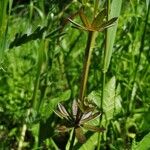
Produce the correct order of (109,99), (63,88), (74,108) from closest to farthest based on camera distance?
1. (74,108)
2. (109,99)
3. (63,88)

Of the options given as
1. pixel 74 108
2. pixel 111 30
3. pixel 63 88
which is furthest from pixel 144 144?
pixel 63 88

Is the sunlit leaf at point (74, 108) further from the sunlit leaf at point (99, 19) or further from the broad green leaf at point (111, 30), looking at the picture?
the sunlit leaf at point (99, 19)

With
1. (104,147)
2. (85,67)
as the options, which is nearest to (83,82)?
(85,67)

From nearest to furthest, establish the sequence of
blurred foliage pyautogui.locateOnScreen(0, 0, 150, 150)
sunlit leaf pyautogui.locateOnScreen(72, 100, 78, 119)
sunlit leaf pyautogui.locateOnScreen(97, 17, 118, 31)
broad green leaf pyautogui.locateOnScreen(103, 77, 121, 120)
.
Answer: sunlit leaf pyautogui.locateOnScreen(97, 17, 118, 31), sunlit leaf pyautogui.locateOnScreen(72, 100, 78, 119), broad green leaf pyautogui.locateOnScreen(103, 77, 121, 120), blurred foliage pyautogui.locateOnScreen(0, 0, 150, 150)

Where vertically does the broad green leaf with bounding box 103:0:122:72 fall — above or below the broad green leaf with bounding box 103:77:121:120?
above

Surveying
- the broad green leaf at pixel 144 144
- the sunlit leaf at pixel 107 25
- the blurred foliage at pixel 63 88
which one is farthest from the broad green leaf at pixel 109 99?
the sunlit leaf at pixel 107 25

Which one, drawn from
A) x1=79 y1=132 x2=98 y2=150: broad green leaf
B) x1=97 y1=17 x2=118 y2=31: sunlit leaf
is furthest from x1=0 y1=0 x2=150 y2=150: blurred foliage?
x1=97 y1=17 x2=118 y2=31: sunlit leaf

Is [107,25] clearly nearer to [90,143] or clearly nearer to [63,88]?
[90,143]

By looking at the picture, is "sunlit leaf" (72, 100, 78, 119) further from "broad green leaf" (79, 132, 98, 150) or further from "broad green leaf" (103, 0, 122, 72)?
"broad green leaf" (79, 132, 98, 150)

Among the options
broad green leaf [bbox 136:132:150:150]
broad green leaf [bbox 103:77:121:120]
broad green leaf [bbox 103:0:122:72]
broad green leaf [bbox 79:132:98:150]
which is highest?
broad green leaf [bbox 103:0:122:72]

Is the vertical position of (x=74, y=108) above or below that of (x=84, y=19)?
below

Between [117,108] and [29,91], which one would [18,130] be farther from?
[117,108]
